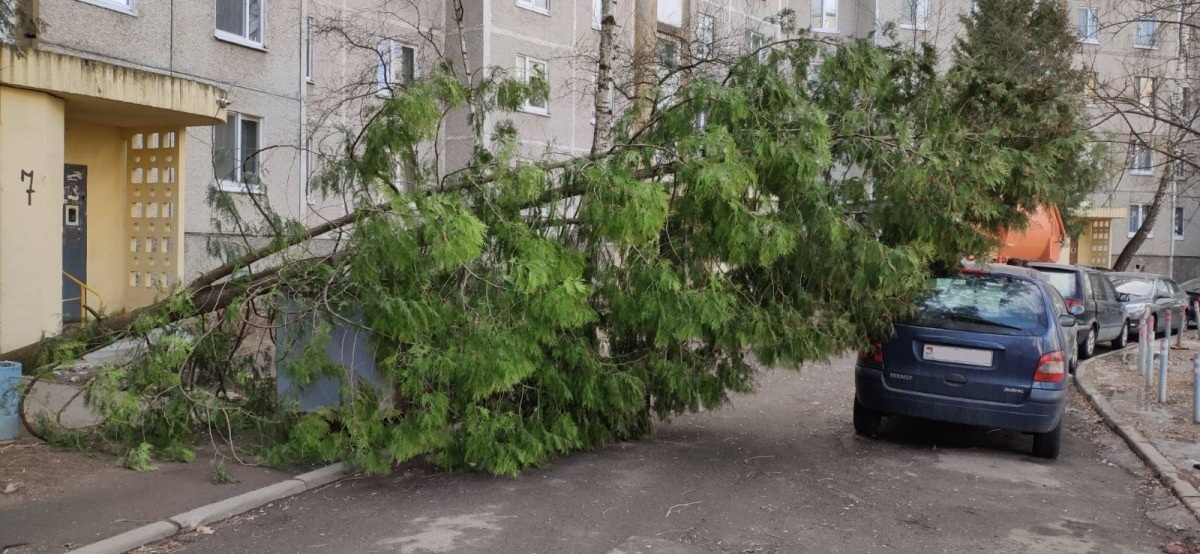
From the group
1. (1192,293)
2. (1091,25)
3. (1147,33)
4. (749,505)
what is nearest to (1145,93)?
(1147,33)

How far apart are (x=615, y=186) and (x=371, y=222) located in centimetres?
181

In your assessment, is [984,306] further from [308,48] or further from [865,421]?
[308,48]

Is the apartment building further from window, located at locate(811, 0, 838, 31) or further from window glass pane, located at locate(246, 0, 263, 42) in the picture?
window, located at locate(811, 0, 838, 31)

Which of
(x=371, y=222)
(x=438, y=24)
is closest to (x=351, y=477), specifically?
(x=371, y=222)

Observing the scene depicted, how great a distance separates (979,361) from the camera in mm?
8258

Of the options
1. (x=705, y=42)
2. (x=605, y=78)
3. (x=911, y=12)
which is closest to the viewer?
(x=605, y=78)

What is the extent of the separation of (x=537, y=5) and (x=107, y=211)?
14.2 meters

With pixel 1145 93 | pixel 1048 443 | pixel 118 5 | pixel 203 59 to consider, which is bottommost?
pixel 1048 443

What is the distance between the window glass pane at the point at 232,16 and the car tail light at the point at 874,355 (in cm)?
1247

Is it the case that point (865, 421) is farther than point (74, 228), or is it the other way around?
point (74, 228)

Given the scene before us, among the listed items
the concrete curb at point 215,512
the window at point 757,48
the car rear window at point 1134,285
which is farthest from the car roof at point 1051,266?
the concrete curb at point 215,512

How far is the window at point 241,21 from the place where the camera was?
1602 centimetres

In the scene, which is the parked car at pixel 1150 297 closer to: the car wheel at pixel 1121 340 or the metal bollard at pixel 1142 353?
the car wheel at pixel 1121 340

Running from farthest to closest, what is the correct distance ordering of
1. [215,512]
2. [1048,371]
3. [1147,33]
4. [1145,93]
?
[1147,33] → [1145,93] → [1048,371] → [215,512]
